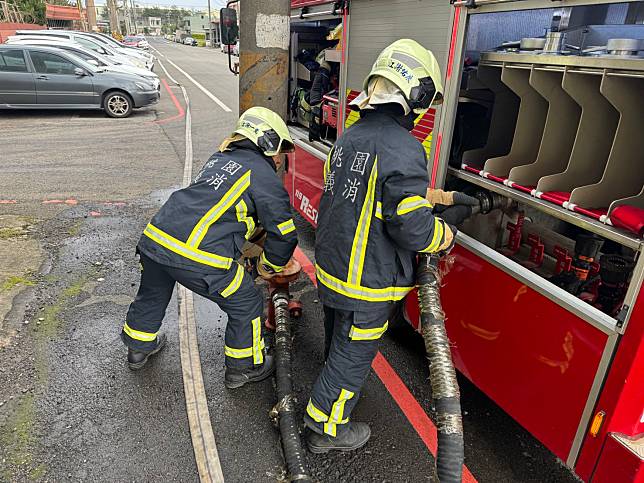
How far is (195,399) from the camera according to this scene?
118 inches

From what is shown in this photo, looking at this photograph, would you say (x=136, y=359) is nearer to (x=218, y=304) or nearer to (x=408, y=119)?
(x=218, y=304)

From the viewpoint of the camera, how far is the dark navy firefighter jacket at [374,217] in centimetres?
212

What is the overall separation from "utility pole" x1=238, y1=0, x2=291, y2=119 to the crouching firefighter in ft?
3.09

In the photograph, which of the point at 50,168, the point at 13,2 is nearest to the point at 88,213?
the point at 50,168

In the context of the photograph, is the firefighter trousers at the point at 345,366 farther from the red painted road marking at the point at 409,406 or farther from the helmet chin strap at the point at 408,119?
the helmet chin strap at the point at 408,119

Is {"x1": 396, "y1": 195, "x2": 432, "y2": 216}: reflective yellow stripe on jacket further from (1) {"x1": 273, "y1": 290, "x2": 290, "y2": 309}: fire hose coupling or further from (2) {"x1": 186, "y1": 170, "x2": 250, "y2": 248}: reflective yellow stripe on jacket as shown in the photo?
(1) {"x1": 273, "y1": 290, "x2": 290, "y2": 309}: fire hose coupling

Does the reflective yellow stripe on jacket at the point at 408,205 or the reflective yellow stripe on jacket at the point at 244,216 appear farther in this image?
the reflective yellow stripe on jacket at the point at 244,216

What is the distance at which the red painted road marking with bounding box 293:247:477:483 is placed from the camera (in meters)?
2.73

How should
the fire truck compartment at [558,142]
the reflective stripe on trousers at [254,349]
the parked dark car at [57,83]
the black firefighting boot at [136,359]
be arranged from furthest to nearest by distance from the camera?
1. the parked dark car at [57,83]
2. the black firefighting boot at [136,359]
3. the reflective stripe on trousers at [254,349]
4. the fire truck compartment at [558,142]

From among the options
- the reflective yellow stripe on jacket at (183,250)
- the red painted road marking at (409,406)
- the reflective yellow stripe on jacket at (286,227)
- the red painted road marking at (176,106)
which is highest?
the reflective yellow stripe on jacket at (286,227)

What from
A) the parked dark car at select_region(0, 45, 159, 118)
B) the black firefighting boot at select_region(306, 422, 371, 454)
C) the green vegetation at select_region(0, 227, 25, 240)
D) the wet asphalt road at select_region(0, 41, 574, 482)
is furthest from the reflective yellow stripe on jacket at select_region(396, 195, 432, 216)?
the parked dark car at select_region(0, 45, 159, 118)

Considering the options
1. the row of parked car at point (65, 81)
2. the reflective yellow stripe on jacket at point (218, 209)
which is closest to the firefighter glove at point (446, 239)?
the reflective yellow stripe on jacket at point (218, 209)

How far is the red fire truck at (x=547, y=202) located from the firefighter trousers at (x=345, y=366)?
0.61 m

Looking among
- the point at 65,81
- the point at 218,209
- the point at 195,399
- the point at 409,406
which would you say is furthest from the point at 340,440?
the point at 65,81
